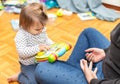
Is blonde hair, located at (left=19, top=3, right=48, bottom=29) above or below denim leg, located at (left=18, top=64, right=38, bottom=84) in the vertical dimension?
above

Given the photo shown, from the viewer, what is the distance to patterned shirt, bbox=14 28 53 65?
127 cm

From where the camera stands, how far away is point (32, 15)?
4.12ft

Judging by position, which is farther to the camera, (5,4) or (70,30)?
(5,4)

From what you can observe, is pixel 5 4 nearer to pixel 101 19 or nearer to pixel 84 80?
pixel 101 19

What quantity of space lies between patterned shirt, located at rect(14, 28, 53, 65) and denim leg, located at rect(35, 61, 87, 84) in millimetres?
191

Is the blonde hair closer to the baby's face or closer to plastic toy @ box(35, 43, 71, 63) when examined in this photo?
the baby's face

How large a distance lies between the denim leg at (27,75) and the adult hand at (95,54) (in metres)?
0.37

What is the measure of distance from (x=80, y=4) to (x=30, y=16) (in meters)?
1.19

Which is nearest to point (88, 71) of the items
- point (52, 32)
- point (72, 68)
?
point (72, 68)

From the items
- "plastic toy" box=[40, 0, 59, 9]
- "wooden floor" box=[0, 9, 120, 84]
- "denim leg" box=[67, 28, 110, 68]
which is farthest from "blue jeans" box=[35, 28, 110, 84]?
"plastic toy" box=[40, 0, 59, 9]

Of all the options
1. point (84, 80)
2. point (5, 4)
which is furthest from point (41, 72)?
point (5, 4)

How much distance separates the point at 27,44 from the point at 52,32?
27.9 inches

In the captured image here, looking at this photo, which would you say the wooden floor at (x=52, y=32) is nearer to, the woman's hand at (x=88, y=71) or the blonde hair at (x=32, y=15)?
the blonde hair at (x=32, y=15)

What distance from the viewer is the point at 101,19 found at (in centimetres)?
221
